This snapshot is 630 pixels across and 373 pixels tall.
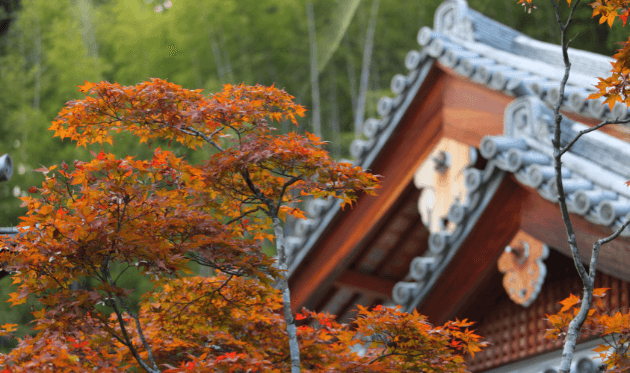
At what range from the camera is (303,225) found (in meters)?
5.93

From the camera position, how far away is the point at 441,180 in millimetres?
5094

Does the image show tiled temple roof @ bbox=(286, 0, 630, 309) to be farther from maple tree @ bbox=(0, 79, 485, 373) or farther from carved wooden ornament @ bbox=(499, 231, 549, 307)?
maple tree @ bbox=(0, 79, 485, 373)

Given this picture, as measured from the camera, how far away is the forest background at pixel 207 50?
11.9 m

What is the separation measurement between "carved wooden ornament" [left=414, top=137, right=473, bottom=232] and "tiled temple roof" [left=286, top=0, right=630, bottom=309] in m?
0.37

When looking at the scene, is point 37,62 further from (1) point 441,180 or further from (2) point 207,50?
(1) point 441,180

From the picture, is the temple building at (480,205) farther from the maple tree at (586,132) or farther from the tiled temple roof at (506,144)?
the maple tree at (586,132)

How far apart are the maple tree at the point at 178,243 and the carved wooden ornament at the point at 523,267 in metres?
1.51

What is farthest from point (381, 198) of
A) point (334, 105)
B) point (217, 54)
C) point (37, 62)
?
point (37, 62)

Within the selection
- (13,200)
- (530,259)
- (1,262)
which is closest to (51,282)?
(1,262)

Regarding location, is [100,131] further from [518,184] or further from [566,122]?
[566,122]

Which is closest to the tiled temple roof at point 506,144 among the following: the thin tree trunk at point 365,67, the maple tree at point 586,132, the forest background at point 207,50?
the maple tree at point 586,132

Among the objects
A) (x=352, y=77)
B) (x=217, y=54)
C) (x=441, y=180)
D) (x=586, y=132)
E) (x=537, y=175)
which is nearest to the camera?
(x=586, y=132)

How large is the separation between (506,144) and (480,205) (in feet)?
1.61

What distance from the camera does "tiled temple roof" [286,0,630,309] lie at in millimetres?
3848
